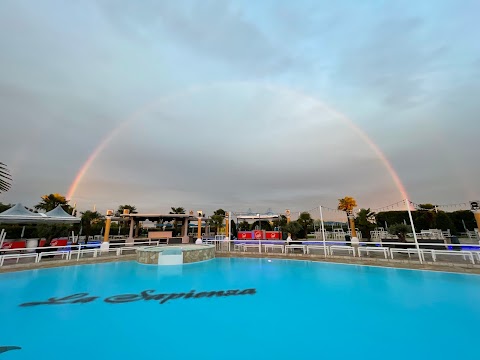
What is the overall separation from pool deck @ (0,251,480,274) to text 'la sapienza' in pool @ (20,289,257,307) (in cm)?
635

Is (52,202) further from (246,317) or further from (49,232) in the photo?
(246,317)

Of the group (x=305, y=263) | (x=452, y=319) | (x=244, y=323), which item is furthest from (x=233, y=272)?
(x=452, y=319)

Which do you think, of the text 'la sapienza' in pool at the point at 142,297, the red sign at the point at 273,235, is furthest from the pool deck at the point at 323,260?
the red sign at the point at 273,235

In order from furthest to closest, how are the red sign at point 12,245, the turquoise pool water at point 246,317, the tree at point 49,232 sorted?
the tree at point 49,232 → the red sign at point 12,245 → the turquoise pool water at point 246,317

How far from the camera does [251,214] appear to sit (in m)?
29.4

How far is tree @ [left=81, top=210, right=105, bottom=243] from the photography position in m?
24.9

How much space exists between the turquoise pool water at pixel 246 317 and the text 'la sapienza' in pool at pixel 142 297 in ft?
0.11

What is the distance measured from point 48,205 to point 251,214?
27.0 metres

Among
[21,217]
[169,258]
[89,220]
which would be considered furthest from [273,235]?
[89,220]

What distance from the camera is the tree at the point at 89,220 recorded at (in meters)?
24.9

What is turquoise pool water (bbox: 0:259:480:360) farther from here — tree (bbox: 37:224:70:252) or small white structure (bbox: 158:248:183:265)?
tree (bbox: 37:224:70:252)

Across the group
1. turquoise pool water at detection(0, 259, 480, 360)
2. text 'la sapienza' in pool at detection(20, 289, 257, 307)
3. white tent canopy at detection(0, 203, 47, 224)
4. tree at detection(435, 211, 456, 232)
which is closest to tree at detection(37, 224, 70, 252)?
white tent canopy at detection(0, 203, 47, 224)

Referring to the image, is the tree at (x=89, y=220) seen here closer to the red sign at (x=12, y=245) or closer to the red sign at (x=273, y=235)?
the red sign at (x=12, y=245)

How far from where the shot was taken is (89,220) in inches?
1005
